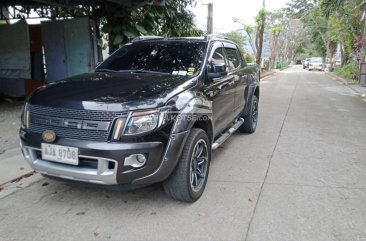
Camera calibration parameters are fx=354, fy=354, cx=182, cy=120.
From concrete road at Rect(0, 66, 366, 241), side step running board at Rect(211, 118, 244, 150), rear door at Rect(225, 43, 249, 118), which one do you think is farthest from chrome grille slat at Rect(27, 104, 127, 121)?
rear door at Rect(225, 43, 249, 118)

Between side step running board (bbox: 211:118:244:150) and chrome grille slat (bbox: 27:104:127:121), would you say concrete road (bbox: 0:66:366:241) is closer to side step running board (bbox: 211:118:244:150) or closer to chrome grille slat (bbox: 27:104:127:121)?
side step running board (bbox: 211:118:244:150)

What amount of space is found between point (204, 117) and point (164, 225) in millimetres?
1316

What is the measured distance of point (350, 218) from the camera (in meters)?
3.54

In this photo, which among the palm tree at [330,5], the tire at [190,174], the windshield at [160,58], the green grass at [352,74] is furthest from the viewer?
the green grass at [352,74]

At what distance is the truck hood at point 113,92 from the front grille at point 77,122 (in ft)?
0.18

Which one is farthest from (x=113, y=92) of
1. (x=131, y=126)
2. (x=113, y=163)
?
(x=113, y=163)

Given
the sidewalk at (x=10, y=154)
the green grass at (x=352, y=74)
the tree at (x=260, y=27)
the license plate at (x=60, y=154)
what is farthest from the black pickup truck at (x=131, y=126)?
the tree at (x=260, y=27)

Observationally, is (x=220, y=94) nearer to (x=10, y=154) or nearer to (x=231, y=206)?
(x=231, y=206)

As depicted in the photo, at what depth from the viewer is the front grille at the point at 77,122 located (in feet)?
10.5

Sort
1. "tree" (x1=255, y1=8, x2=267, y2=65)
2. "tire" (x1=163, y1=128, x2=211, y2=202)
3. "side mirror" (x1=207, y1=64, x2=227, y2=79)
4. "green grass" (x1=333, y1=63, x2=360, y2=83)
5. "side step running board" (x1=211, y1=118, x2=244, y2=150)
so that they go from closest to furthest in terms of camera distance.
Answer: "tire" (x1=163, y1=128, x2=211, y2=202) < "side mirror" (x1=207, y1=64, x2=227, y2=79) < "side step running board" (x1=211, y1=118, x2=244, y2=150) < "green grass" (x1=333, y1=63, x2=360, y2=83) < "tree" (x1=255, y1=8, x2=267, y2=65)

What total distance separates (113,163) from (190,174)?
900mm

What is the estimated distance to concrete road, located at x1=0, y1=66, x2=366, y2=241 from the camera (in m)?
3.27

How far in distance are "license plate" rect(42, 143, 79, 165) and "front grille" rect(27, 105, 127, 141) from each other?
0.38 ft

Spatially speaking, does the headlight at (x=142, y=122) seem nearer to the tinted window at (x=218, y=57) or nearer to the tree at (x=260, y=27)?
the tinted window at (x=218, y=57)
